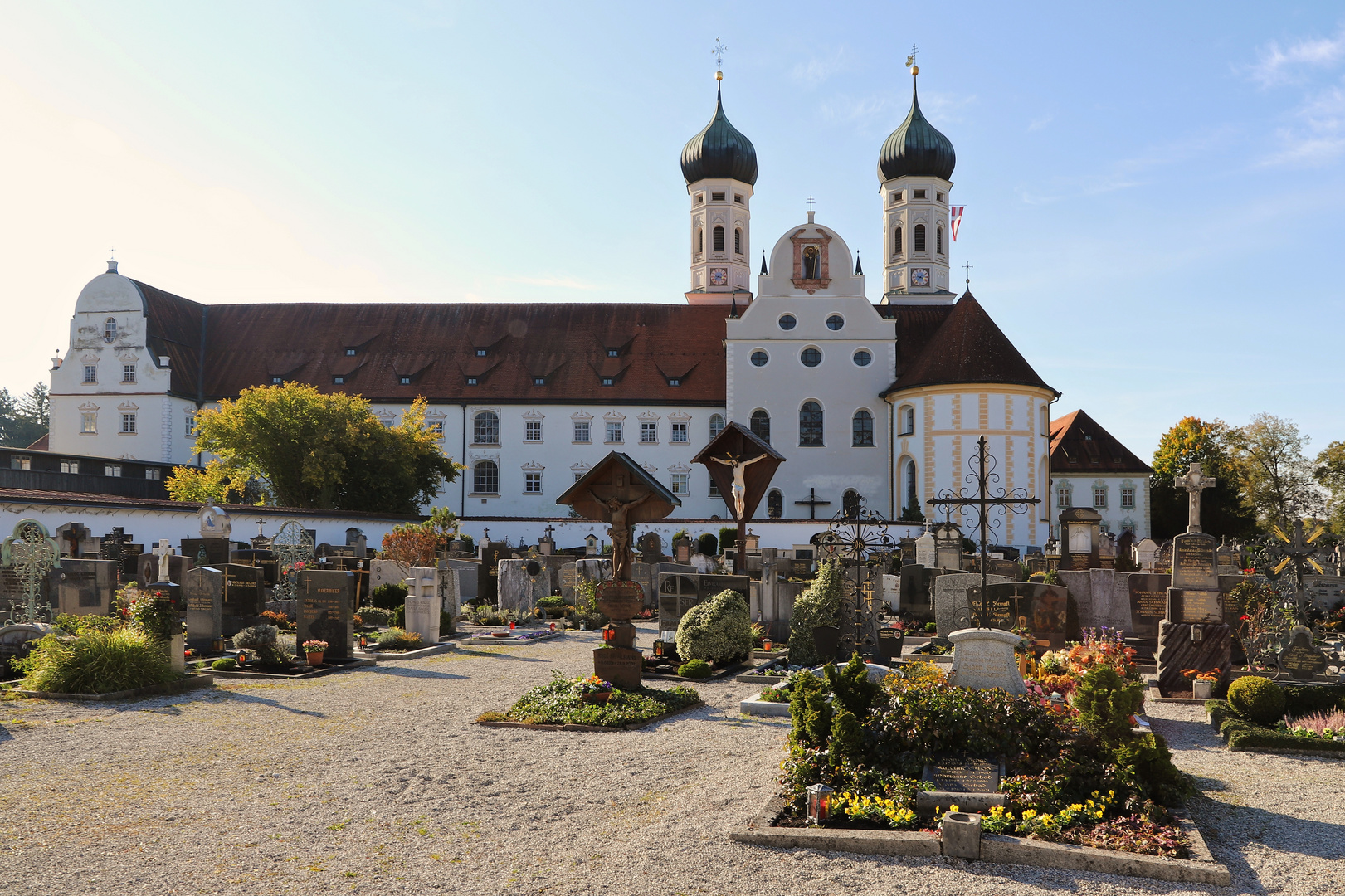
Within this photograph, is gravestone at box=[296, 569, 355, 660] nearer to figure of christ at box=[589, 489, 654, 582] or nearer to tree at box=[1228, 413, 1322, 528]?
figure of christ at box=[589, 489, 654, 582]

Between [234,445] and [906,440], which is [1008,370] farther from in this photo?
[234,445]

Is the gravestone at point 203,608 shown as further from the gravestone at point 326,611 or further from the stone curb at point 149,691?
the stone curb at point 149,691

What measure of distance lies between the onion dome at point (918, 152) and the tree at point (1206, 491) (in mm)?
18857

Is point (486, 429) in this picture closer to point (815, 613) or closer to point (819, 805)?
point (815, 613)

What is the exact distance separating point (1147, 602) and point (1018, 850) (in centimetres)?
1009

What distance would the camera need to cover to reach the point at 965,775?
7.02 metres

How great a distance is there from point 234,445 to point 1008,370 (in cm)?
2885

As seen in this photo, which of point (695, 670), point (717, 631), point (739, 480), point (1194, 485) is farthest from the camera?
point (739, 480)

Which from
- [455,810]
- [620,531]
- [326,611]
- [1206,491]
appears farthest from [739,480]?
[1206,491]

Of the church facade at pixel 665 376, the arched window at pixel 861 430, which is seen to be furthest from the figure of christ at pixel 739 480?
the arched window at pixel 861 430

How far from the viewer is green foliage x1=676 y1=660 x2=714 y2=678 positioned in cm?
1289

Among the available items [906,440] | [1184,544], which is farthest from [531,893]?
[906,440]

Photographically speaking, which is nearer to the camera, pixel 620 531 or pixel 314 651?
pixel 620 531

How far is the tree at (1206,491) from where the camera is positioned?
5034 centimetres
